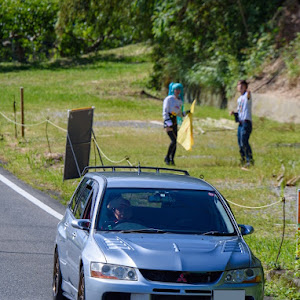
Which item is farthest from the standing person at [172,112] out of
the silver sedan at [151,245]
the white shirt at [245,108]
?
the silver sedan at [151,245]

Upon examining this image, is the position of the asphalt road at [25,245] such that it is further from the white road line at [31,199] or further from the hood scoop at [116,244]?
the hood scoop at [116,244]

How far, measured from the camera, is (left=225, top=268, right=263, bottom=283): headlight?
6590mm

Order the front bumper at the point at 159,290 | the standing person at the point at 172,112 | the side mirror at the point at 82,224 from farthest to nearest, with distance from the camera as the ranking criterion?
the standing person at the point at 172,112 → the side mirror at the point at 82,224 → the front bumper at the point at 159,290

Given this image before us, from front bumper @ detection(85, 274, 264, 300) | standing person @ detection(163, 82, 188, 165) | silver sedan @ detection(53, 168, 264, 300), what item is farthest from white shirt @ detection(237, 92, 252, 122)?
front bumper @ detection(85, 274, 264, 300)

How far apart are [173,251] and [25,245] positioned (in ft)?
15.7

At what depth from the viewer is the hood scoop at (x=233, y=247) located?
6910 millimetres

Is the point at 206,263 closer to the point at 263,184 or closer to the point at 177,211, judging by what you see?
the point at 177,211

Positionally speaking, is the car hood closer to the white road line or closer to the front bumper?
the front bumper

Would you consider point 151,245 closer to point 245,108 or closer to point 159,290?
point 159,290

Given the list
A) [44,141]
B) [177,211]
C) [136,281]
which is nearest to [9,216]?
[177,211]

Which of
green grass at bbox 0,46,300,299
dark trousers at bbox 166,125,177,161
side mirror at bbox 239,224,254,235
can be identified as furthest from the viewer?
dark trousers at bbox 166,125,177,161

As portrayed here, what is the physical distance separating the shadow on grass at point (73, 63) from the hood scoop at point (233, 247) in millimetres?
43982

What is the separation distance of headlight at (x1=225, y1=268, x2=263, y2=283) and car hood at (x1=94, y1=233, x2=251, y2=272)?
43 mm

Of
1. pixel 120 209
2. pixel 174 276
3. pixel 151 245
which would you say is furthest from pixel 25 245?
pixel 174 276
